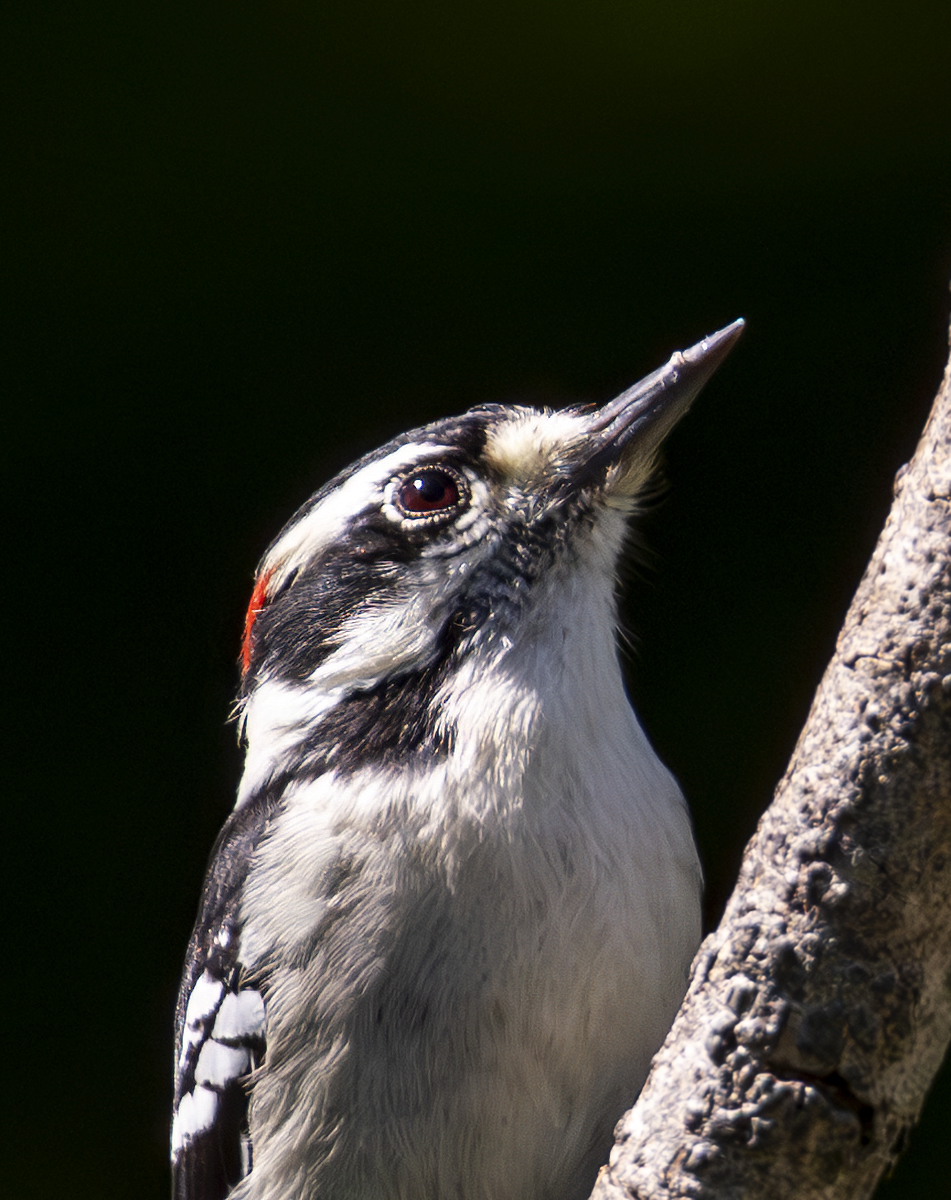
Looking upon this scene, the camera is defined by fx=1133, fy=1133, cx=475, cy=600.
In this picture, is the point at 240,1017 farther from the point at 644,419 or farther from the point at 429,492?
the point at 644,419

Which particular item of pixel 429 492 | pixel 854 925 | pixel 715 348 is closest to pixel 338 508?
pixel 429 492

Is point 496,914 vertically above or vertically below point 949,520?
below

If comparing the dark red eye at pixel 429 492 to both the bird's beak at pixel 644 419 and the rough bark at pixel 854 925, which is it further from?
the rough bark at pixel 854 925

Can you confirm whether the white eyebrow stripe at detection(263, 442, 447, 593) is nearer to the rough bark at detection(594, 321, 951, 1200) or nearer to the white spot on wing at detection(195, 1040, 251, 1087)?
the white spot on wing at detection(195, 1040, 251, 1087)

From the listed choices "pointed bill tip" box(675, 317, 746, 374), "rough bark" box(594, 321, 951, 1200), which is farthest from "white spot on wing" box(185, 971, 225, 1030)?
"pointed bill tip" box(675, 317, 746, 374)

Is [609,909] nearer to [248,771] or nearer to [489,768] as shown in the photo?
[489,768]

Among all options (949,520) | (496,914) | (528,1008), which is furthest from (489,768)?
(949,520)
